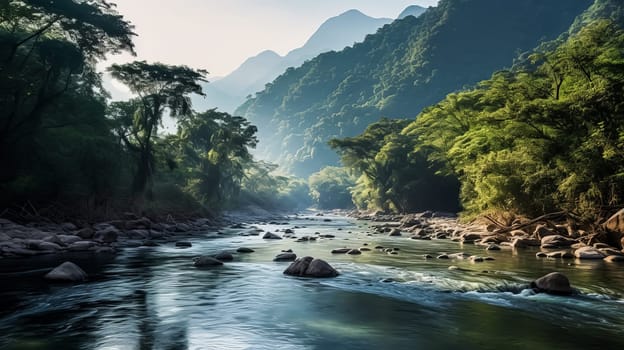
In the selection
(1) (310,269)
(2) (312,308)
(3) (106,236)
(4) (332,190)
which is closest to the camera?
(2) (312,308)

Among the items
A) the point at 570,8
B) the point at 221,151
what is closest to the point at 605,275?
the point at 221,151

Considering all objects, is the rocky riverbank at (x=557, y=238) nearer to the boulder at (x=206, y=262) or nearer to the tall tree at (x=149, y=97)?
the boulder at (x=206, y=262)

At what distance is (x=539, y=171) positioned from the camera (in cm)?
2191

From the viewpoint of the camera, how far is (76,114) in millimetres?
29531

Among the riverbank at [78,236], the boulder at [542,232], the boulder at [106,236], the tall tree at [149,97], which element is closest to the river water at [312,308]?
the riverbank at [78,236]

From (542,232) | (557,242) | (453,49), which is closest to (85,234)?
(557,242)

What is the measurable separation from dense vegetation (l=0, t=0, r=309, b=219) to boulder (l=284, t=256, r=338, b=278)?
19.1 meters

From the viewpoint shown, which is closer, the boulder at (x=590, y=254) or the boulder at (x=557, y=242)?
the boulder at (x=590, y=254)

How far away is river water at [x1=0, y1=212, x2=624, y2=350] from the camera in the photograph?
709 cm

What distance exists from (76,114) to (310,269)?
79.2ft

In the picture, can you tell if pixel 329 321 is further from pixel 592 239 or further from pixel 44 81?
pixel 44 81

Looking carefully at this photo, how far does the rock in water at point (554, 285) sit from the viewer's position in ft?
34.6

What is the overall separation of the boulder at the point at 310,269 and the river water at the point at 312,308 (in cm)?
51

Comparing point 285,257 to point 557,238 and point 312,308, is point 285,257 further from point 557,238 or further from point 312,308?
point 557,238
